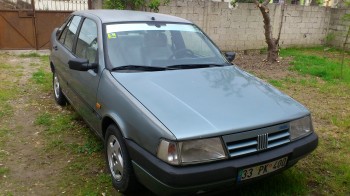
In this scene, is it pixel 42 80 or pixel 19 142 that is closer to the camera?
pixel 19 142

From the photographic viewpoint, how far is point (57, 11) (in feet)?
31.6

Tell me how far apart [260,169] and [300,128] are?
2.11 ft

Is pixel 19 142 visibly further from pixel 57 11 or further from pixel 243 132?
pixel 57 11

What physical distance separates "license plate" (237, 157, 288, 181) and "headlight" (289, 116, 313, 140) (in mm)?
257

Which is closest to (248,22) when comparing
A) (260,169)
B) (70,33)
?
(70,33)

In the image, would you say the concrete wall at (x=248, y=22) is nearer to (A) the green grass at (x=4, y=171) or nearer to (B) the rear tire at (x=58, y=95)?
(B) the rear tire at (x=58, y=95)

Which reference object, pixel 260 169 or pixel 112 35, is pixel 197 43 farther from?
pixel 260 169

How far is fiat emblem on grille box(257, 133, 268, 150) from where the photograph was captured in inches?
106

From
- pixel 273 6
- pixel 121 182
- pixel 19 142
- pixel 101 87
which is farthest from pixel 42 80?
pixel 273 6

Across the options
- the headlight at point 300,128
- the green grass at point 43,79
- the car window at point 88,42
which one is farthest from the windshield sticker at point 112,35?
the green grass at point 43,79

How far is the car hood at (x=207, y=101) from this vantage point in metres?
2.61

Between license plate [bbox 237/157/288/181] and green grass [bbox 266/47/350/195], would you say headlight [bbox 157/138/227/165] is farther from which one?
green grass [bbox 266/47/350/195]

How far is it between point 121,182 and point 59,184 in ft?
2.44

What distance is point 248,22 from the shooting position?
438 inches
